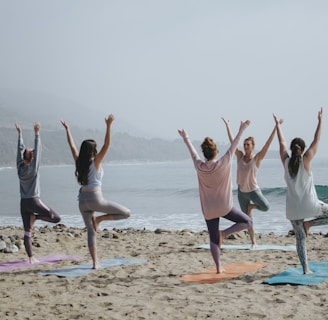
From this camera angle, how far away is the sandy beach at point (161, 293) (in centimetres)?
541

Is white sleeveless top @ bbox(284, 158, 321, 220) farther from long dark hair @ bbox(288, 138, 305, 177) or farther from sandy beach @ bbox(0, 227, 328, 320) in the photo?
sandy beach @ bbox(0, 227, 328, 320)

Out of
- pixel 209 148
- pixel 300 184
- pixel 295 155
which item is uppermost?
pixel 209 148

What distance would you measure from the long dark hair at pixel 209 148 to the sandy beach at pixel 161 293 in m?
1.71

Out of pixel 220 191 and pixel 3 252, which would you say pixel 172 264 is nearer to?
pixel 220 191

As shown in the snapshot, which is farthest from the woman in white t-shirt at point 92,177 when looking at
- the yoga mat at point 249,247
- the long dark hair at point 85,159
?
the yoga mat at point 249,247

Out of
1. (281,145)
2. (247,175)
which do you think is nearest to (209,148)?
(281,145)

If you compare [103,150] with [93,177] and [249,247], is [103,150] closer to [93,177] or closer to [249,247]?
[93,177]

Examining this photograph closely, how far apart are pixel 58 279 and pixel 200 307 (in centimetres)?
251

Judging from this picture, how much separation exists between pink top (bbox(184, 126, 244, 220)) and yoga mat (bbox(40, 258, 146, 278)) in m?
2.06

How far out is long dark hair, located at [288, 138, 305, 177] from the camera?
21.7 feet

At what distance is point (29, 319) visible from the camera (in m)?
5.26

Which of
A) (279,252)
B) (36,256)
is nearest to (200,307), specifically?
(279,252)

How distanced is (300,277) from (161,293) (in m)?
1.93

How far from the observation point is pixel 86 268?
26.3 feet
